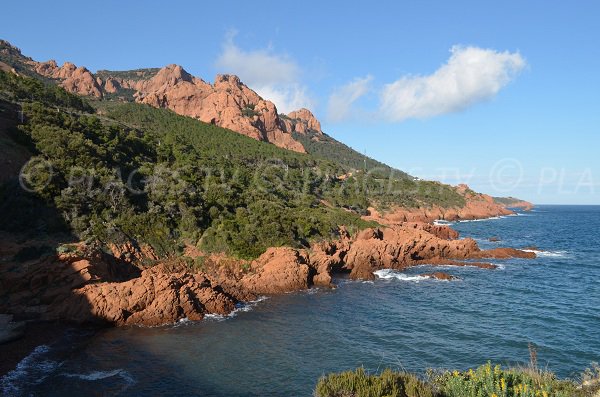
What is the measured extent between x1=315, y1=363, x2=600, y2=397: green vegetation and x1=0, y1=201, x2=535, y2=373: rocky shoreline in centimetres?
1764

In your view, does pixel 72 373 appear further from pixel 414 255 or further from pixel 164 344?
pixel 414 255

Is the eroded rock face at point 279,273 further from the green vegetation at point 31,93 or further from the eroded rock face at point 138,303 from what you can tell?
the green vegetation at point 31,93

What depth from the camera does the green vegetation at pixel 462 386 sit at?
402 inches

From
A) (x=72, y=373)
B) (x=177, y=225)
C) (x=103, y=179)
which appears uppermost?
(x=103, y=179)

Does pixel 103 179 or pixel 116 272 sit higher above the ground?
pixel 103 179

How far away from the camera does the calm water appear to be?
18719 mm

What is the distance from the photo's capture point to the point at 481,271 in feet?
150

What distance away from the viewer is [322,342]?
78.8 feet

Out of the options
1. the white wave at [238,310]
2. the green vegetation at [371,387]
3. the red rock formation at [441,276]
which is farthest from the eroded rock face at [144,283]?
the green vegetation at [371,387]

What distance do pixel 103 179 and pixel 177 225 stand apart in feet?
27.9

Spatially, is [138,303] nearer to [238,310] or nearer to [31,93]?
[238,310]

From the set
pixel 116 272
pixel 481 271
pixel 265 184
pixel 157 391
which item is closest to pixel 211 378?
pixel 157 391

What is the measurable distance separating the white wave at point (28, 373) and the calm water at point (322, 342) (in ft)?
0.26

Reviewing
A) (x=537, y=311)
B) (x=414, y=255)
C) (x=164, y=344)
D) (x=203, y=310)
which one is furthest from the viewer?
(x=414, y=255)
